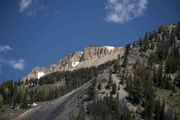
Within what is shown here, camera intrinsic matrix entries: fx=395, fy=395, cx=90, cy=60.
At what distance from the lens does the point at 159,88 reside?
655 ft

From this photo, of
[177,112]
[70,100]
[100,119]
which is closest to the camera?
[100,119]

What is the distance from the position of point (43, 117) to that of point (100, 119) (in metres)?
40.9

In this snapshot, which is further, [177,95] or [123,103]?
[177,95]

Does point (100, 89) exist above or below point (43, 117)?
above

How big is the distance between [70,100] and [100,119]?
43.8 metres

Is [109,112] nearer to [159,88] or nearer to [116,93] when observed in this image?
[116,93]

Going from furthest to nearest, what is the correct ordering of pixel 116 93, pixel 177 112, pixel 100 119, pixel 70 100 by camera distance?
pixel 70 100, pixel 116 93, pixel 177 112, pixel 100 119

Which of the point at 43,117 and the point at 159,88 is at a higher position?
→ the point at 159,88

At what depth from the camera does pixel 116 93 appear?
18725cm

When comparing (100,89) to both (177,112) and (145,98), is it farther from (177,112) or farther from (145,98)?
(177,112)

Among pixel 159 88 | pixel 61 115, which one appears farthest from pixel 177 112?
pixel 61 115

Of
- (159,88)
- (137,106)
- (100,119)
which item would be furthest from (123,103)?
(159,88)

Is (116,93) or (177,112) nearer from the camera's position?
(177,112)

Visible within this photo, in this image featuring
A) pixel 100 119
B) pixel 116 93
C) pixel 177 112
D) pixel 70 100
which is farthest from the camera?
pixel 70 100
